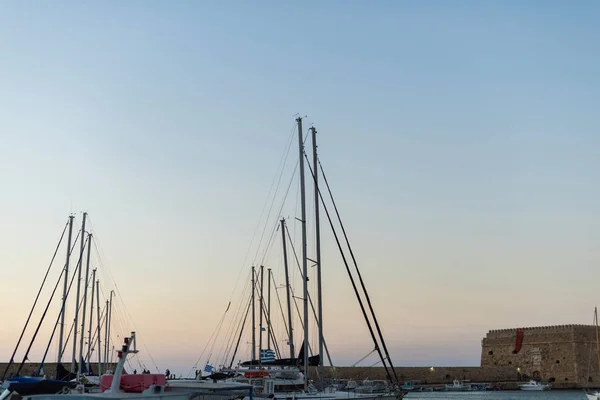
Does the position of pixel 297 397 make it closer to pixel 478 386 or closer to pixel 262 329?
pixel 262 329

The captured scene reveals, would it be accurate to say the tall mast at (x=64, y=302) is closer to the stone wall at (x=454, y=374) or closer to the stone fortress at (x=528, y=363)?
the stone fortress at (x=528, y=363)

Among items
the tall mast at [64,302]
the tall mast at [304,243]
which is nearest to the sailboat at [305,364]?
the tall mast at [304,243]

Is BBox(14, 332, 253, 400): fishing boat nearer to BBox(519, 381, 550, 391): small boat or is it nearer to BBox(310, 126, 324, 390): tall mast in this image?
BBox(310, 126, 324, 390): tall mast

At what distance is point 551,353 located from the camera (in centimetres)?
8106

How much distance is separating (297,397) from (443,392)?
60878 millimetres

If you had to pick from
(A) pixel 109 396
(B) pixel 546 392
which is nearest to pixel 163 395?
(A) pixel 109 396

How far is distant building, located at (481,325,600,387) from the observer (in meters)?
78.4

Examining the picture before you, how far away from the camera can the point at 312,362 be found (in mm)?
27219

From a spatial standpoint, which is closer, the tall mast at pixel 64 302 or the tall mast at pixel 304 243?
the tall mast at pixel 304 243

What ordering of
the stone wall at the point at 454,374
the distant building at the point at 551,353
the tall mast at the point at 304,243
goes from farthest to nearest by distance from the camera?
the stone wall at the point at 454,374, the distant building at the point at 551,353, the tall mast at the point at 304,243

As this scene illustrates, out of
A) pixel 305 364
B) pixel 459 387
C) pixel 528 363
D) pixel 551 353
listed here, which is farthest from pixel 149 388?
pixel 528 363

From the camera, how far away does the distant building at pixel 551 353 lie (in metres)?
78.4

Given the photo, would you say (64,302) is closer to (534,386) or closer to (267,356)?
(267,356)

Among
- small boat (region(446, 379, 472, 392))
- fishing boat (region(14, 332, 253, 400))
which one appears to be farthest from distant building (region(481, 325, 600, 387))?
fishing boat (region(14, 332, 253, 400))
